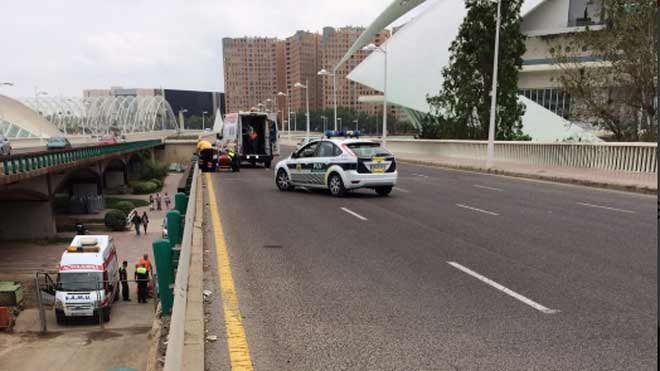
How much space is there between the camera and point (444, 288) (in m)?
5.84

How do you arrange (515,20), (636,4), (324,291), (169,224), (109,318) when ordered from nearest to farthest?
(324,291)
(169,224)
(109,318)
(636,4)
(515,20)

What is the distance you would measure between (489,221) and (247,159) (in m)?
18.9

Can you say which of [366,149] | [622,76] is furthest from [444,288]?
[622,76]

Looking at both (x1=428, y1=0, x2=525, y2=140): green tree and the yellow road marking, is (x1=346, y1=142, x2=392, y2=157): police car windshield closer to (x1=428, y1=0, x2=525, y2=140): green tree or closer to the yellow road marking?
the yellow road marking

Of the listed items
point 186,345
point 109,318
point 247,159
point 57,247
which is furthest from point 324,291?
point 57,247

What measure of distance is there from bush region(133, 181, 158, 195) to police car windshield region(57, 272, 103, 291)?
47.6 metres

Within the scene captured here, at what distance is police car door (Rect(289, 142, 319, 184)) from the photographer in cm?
1523

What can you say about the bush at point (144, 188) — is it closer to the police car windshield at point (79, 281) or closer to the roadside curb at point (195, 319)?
the police car windshield at point (79, 281)

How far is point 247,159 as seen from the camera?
2731cm

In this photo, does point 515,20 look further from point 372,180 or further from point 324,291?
point 324,291

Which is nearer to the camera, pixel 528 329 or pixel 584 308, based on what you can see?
pixel 528 329

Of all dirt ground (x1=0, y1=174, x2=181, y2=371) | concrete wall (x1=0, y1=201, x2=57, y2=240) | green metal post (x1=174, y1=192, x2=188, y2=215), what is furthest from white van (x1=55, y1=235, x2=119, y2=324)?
concrete wall (x1=0, y1=201, x2=57, y2=240)

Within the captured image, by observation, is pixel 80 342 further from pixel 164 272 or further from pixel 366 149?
pixel 164 272

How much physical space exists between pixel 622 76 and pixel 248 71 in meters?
115
